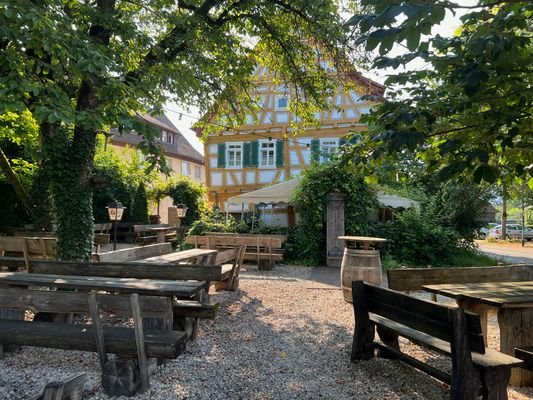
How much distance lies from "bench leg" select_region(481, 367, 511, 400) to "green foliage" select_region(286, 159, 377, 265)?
27.8ft

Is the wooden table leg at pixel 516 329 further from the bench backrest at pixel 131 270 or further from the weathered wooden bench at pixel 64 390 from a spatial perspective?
the weathered wooden bench at pixel 64 390

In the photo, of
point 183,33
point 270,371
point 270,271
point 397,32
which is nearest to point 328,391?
point 270,371

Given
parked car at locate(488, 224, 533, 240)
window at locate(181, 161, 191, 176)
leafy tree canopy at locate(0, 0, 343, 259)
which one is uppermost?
window at locate(181, 161, 191, 176)

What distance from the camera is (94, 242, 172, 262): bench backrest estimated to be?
507cm

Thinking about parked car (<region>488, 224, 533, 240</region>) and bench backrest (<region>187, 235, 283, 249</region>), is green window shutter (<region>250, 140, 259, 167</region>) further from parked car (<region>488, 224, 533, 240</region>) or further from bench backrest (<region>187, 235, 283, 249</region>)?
parked car (<region>488, 224, 533, 240</region>)

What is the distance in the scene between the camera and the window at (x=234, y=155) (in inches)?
815

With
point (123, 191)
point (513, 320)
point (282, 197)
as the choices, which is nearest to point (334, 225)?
point (282, 197)

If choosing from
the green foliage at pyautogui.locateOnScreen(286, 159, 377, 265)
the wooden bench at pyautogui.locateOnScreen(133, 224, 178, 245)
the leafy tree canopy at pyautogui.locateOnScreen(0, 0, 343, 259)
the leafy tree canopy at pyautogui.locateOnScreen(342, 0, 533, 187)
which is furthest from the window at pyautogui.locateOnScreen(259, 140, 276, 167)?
the leafy tree canopy at pyautogui.locateOnScreen(342, 0, 533, 187)

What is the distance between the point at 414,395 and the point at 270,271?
273 inches

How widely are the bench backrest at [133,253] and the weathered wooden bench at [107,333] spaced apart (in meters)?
1.55

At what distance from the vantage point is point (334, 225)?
36.3ft

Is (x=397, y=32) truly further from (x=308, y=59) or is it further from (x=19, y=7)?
(x=308, y=59)

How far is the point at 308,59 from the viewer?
29.3ft

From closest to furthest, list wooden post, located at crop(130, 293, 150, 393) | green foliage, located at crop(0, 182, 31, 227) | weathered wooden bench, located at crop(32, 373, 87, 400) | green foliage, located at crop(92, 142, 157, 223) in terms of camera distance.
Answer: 1. weathered wooden bench, located at crop(32, 373, 87, 400)
2. wooden post, located at crop(130, 293, 150, 393)
3. green foliage, located at crop(0, 182, 31, 227)
4. green foliage, located at crop(92, 142, 157, 223)
